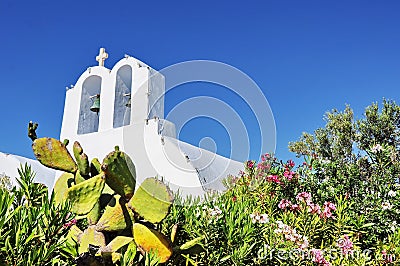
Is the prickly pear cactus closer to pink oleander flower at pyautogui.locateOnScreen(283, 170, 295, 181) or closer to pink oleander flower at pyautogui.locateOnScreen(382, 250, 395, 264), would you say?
pink oleander flower at pyautogui.locateOnScreen(382, 250, 395, 264)

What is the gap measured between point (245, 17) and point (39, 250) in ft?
12.7

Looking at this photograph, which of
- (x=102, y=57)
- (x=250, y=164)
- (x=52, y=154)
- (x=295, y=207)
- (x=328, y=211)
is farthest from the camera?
(x=102, y=57)

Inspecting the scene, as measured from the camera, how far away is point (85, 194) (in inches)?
75.0

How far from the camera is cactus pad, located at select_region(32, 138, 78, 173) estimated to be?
2139 millimetres

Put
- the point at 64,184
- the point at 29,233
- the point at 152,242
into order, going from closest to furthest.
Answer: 1. the point at 29,233
2. the point at 152,242
3. the point at 64,184

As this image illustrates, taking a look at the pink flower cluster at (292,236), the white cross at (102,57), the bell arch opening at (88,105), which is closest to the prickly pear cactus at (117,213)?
the pink flower cluster at (292,236)

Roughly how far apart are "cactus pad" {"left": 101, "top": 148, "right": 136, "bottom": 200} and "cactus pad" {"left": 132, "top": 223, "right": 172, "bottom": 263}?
22cm

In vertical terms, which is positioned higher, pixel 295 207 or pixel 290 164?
pixel 290 164

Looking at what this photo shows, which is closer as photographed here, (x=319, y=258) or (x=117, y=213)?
(x=117, y=213)

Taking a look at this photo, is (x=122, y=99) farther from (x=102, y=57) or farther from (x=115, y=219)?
(x=115, y=219)

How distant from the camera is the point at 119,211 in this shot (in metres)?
1.94

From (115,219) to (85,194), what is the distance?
200mm

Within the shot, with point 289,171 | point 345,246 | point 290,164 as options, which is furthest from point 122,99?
point 345,246

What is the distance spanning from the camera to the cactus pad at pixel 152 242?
71.1 inches
